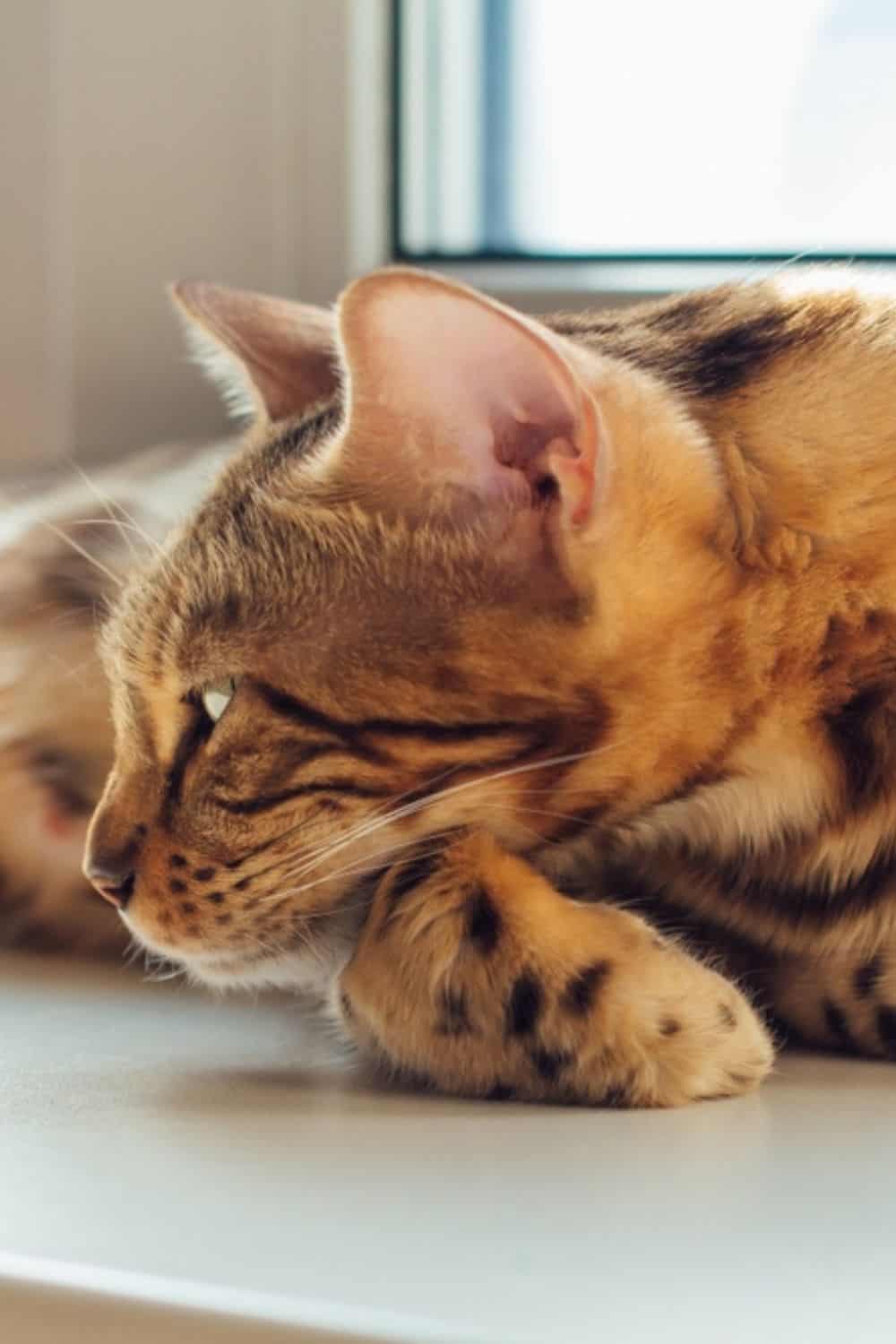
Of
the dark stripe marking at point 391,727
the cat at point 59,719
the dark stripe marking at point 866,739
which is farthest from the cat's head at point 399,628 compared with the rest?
the cat at point 59,719

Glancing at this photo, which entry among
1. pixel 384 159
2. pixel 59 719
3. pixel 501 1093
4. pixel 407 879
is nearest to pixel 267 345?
pixel 59 719

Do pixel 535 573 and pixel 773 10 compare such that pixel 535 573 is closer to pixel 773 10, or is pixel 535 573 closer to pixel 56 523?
pixel 56 523

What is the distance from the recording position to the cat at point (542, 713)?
83cm

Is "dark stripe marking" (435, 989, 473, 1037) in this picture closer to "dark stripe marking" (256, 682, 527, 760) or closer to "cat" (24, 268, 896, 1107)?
"cat" (24, 268, 896, 1107)

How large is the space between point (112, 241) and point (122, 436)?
187 millimetres

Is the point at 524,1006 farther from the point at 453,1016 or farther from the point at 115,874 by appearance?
the point at 115,874

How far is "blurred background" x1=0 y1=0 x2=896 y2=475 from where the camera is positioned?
161 cm

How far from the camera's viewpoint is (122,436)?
1802mm

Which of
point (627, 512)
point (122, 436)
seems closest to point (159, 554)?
point (627, 512)

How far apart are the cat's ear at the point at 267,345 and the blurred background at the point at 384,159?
0.53 m

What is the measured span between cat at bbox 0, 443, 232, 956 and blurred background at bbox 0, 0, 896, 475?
377mm

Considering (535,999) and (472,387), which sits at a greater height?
(472,387)

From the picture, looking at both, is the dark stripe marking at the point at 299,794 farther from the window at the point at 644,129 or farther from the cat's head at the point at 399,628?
the window at the point at 644,129

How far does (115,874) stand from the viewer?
917mm
